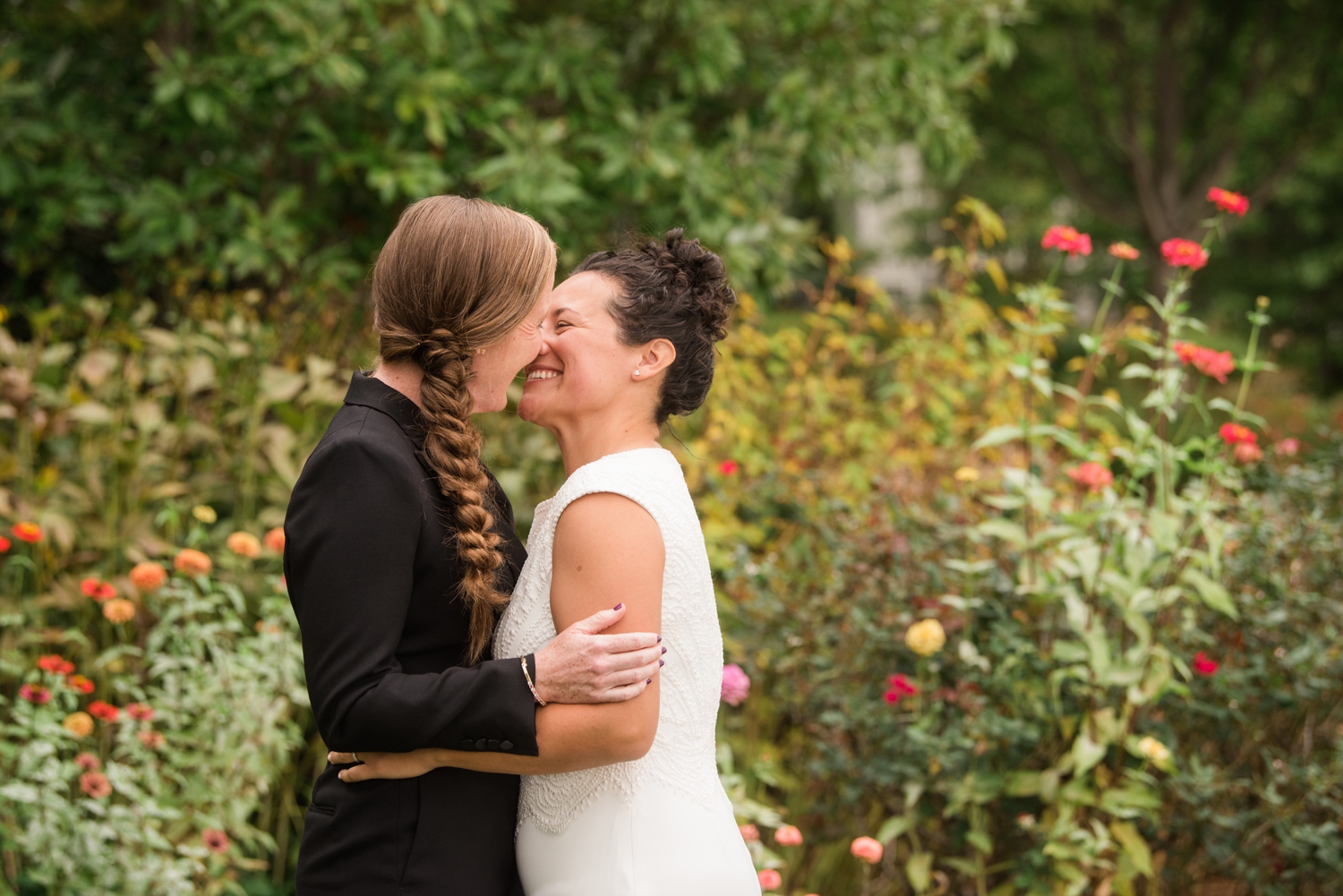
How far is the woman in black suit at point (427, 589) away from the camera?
1561 mm

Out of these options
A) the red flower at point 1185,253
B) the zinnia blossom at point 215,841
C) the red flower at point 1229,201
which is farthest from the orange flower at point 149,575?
the red flower at point 1229,201

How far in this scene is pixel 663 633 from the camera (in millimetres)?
1824

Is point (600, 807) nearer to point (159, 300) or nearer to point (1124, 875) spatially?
point (1124, 875)

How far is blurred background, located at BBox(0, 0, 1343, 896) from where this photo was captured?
286cm

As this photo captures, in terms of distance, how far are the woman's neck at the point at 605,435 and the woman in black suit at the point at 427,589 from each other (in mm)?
186

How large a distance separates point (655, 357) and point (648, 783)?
0.74 metres

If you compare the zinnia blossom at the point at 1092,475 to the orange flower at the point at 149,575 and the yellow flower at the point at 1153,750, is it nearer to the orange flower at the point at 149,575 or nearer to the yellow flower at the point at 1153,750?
the yellow flower at the point at 1153,750

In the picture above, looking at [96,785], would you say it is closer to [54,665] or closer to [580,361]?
[54,665]

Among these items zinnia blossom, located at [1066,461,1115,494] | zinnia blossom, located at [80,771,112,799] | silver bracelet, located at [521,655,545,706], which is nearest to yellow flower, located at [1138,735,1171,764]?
zinnia blossom, located at [1066,461,1115,494]

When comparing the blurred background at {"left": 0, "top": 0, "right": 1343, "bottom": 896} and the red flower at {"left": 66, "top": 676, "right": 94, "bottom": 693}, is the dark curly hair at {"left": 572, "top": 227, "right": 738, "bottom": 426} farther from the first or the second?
the red flower at {"left": 66, "top": 676, "right": 94, "bottom": 693}

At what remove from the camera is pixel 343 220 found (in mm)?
5176

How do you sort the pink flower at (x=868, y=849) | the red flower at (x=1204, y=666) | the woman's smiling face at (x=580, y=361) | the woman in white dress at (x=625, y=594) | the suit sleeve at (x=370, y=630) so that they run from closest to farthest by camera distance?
the suit sleeve at (x=370, y=630) < the woman in white dress at (x=625, y=594) < the woman's smiling face at (x=580, y=361) < the pink flower at (x=868, y=849) < the red flower at (x=1204, y=666)

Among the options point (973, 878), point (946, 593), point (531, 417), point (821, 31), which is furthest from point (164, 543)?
point (821, 31)

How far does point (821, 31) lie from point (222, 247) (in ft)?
9.49
